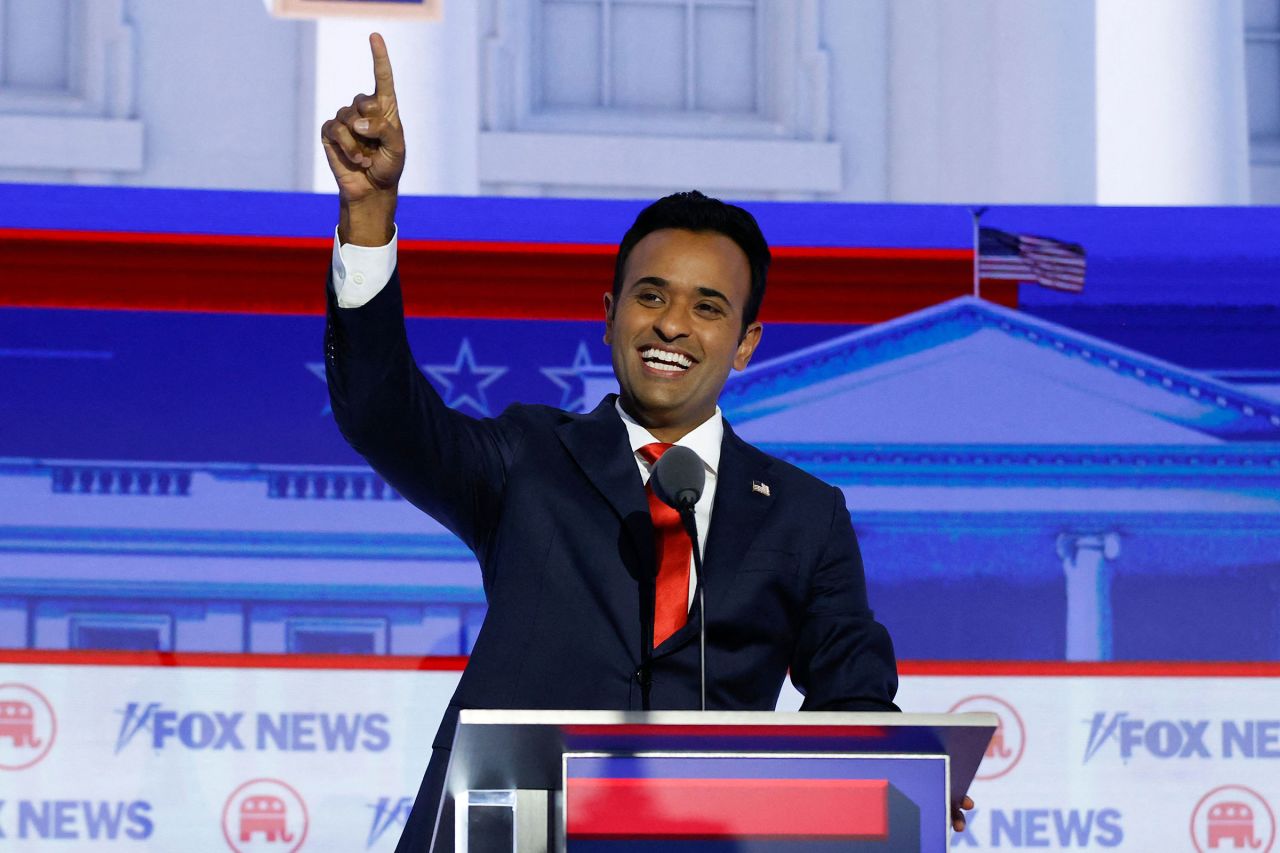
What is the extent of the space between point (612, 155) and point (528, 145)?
1.36ft

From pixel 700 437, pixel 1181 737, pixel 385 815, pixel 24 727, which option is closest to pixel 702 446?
pixel 700 437

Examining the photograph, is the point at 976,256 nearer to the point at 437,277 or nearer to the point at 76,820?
the point at 437,277

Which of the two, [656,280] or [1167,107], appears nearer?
[656,280]

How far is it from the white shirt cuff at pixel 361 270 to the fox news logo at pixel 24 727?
64.1 inches

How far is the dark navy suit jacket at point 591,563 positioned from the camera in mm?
2123

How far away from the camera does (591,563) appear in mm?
2240

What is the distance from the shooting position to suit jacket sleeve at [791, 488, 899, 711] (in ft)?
7.31

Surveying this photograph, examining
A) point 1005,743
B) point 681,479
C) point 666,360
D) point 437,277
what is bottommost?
point 1005,743

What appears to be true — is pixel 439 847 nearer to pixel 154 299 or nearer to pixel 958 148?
pixel 154 299

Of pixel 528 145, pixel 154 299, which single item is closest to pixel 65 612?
pixel 154 299

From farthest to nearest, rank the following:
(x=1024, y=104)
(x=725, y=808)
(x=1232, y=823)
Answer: (x=1024, y=104) < (x=1232, y=823) < (x=725, y=808)

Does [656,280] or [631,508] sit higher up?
[656,280]

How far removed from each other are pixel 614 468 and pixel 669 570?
157 millimetres

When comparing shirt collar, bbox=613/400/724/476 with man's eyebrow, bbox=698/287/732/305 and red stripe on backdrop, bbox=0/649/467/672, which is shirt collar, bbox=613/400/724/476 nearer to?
man's eyebrow, bbox=698/287/732/305
